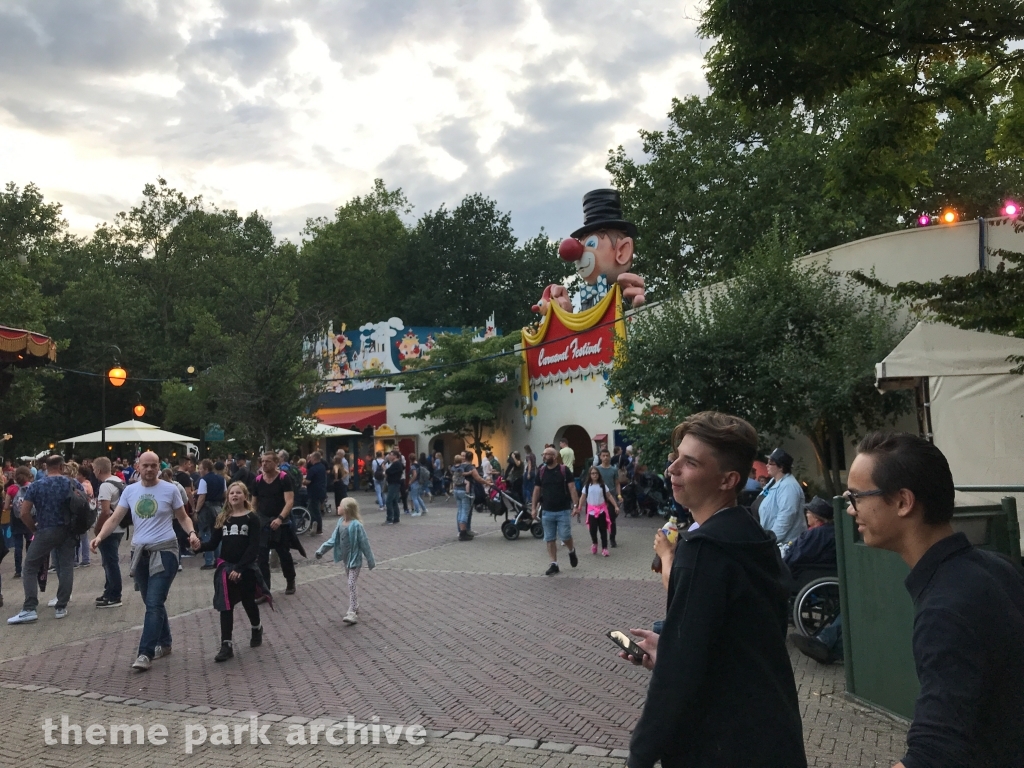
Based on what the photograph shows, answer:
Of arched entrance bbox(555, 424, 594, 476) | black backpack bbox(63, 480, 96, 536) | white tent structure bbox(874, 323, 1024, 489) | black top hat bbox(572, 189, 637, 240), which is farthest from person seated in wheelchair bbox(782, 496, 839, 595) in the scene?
arched entrance bbox(555, 424, 594, 476)

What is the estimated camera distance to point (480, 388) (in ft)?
101

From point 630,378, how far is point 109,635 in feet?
34.0

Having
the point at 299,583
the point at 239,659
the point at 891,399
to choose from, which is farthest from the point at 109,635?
the point at 891,399

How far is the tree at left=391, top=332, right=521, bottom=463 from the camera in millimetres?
30516

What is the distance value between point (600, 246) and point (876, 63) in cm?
1812

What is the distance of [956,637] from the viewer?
5.93 feet

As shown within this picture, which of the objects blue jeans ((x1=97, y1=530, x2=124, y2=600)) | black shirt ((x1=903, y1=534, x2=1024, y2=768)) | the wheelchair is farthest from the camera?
blue jeans ((x1=97, y1=530, x2=124, y2=600))

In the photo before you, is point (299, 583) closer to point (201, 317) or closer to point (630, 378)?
point (630, 378)

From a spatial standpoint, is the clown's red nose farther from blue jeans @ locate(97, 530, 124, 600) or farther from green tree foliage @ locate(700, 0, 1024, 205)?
blue jeans @ locate(97, 530, 124, 600)

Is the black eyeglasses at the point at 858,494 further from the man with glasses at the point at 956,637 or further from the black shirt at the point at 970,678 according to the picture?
the black shirt at the point at 970,678

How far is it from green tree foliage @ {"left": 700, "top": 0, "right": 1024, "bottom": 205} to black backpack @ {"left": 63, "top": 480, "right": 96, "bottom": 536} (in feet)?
26.3

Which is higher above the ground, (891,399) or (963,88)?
(963,88)

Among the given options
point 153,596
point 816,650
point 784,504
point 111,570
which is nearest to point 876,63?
point 784,504

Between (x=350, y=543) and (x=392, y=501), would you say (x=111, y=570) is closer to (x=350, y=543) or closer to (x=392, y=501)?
(x=350, y=543)
